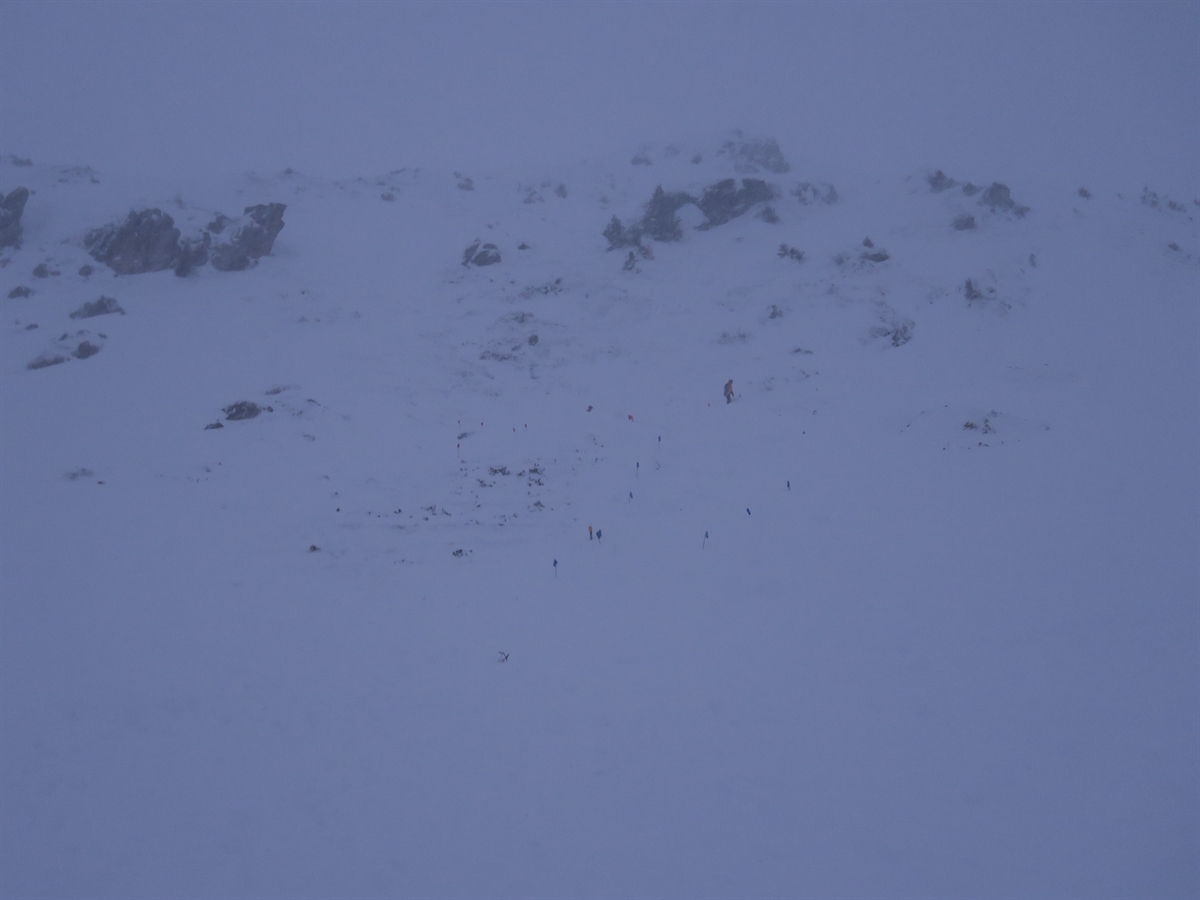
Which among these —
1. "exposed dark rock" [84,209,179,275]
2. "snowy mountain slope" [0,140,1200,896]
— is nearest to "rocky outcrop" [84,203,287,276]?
"exposed dark rock" [84,209,179,275]

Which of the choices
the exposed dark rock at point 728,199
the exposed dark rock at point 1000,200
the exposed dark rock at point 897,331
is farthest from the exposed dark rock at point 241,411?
the exposed dark rock at point 1000,200

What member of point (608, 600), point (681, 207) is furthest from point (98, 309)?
point (681, 207)

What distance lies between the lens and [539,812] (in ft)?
30.3

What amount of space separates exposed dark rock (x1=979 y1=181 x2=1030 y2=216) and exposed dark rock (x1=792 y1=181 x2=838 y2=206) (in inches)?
421

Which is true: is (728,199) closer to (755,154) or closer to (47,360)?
(755,154)

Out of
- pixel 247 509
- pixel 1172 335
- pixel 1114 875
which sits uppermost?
pixel 1172 335

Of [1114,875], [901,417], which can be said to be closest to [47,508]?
[1114,875]


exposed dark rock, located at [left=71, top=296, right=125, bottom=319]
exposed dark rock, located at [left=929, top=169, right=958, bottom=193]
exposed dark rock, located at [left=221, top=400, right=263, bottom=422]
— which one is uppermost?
exposed dark rock, located at [left=929, top=169, right=958, bottom=193]

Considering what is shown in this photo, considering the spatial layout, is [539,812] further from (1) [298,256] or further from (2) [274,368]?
(1) [298,256]

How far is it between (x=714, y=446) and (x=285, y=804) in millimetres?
17675

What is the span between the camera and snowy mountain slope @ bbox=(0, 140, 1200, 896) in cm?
870

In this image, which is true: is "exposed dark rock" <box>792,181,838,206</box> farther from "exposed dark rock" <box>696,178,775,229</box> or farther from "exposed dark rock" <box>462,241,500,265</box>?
"exposed dark rock" <box>462,241,500,265</box>

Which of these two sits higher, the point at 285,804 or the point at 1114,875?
the point at 1114,875

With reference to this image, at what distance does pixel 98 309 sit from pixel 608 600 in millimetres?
33781
